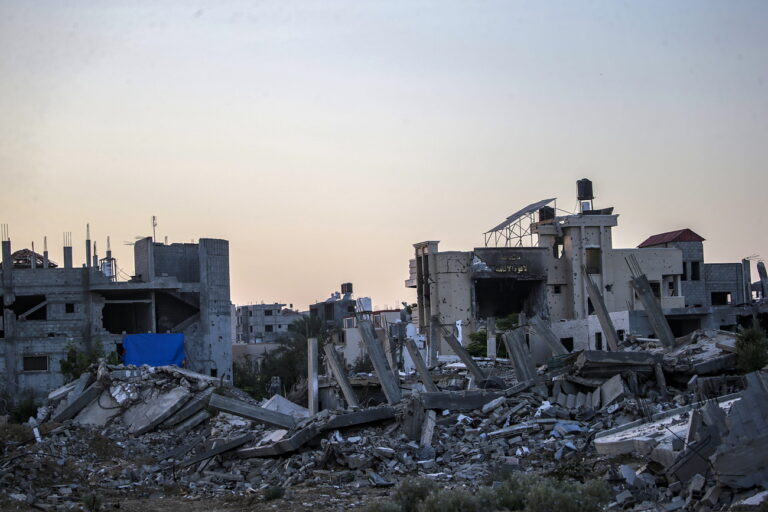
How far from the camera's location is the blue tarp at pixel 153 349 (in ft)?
129

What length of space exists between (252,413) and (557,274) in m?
34.9

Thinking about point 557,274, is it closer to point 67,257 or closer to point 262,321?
point 67,257

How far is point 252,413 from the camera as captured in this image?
18.2 m

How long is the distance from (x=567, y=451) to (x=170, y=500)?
5.97m

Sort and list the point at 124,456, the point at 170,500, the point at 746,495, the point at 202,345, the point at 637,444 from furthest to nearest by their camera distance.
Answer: the point at 202,345, the point at 124,456, the point at 170,500, the point at 637,444, the point at 746,495

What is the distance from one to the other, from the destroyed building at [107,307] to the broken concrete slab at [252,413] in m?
21.5

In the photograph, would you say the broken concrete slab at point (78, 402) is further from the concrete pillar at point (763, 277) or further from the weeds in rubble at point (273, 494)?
the concrete pillar at point (763, 277)

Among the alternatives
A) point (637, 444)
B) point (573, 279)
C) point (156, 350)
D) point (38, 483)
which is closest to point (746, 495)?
point (637, 444)

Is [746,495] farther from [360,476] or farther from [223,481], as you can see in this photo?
[223,481]

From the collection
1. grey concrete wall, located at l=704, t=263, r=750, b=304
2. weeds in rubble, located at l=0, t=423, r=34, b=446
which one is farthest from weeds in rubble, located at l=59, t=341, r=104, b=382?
grey concrete wall, located at l=704, t=263, r=750, b=304

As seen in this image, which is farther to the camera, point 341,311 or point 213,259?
point 341,311

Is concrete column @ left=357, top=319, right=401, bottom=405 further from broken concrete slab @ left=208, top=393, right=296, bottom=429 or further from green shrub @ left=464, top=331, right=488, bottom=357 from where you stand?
green shrub @ left=464, top=331, right=488, bottom=357

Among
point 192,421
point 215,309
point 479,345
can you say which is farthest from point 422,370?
point 215,309

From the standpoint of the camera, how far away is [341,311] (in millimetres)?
69438
